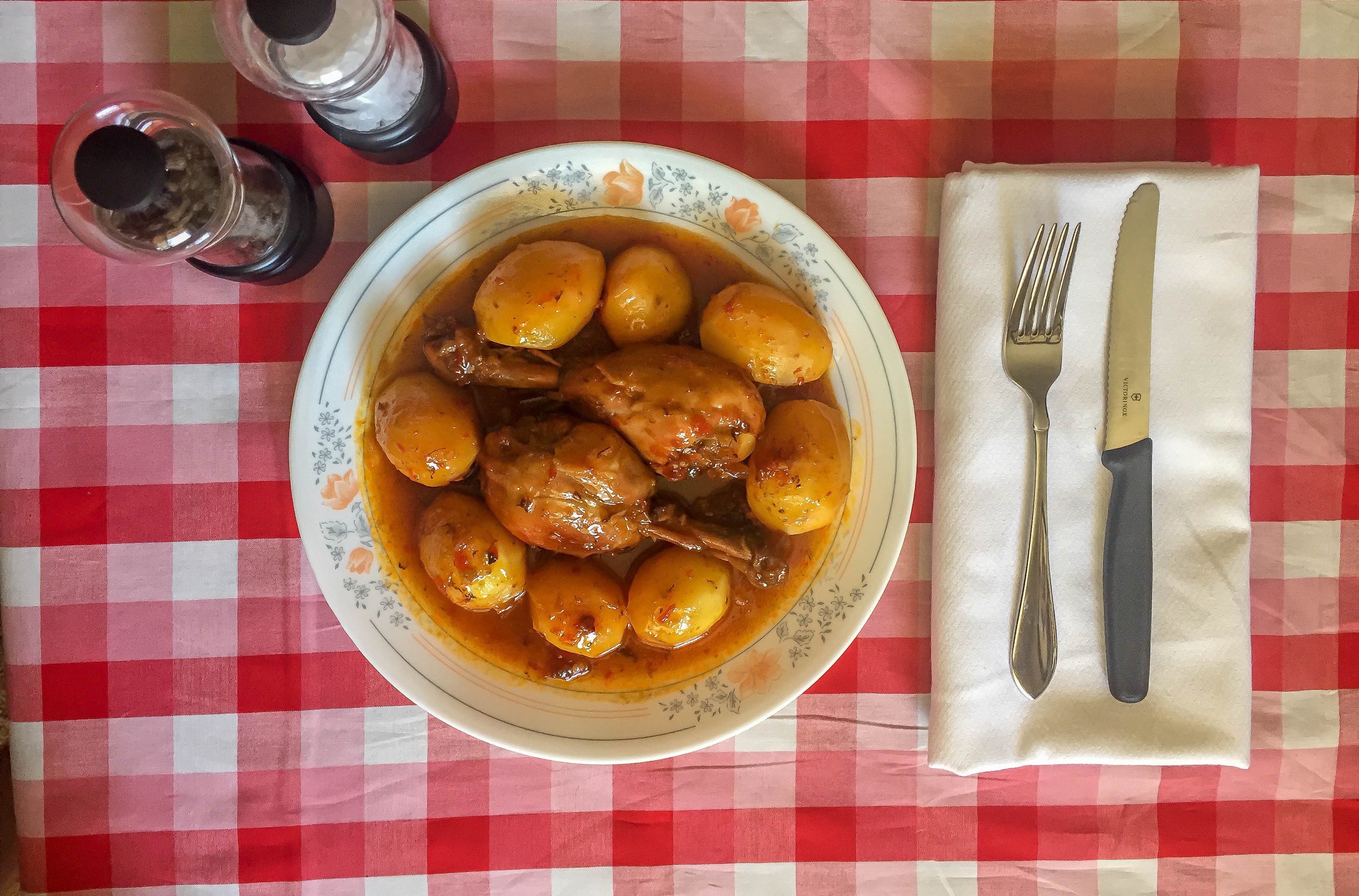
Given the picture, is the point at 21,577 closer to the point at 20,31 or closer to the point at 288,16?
the point at 20,31

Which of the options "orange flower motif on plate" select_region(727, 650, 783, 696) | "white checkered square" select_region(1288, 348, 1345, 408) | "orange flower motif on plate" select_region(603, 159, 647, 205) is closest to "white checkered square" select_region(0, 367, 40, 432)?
"orange flower motif on plate" select_region(603, 159, 647, 205)

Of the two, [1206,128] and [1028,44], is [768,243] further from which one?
[1206,128]

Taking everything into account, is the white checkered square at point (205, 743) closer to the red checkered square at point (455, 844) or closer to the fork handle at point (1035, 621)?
the red checkered square at point (455, 844)

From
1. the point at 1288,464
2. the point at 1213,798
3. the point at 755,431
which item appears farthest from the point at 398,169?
the point at 1213,798

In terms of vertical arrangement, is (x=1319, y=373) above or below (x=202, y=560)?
above

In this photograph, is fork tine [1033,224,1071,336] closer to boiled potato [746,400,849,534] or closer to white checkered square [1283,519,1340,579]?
boiled potato [746,400,849,534]

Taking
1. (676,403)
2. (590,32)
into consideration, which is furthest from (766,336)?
(590,32)

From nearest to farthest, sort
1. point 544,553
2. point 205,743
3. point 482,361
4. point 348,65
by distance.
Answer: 1. point 348,65
2. point 482,361
3. point 544,553
4. point 205,743

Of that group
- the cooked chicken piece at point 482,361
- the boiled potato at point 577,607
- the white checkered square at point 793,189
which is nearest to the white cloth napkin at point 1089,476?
the white checkered square at point 793,189
